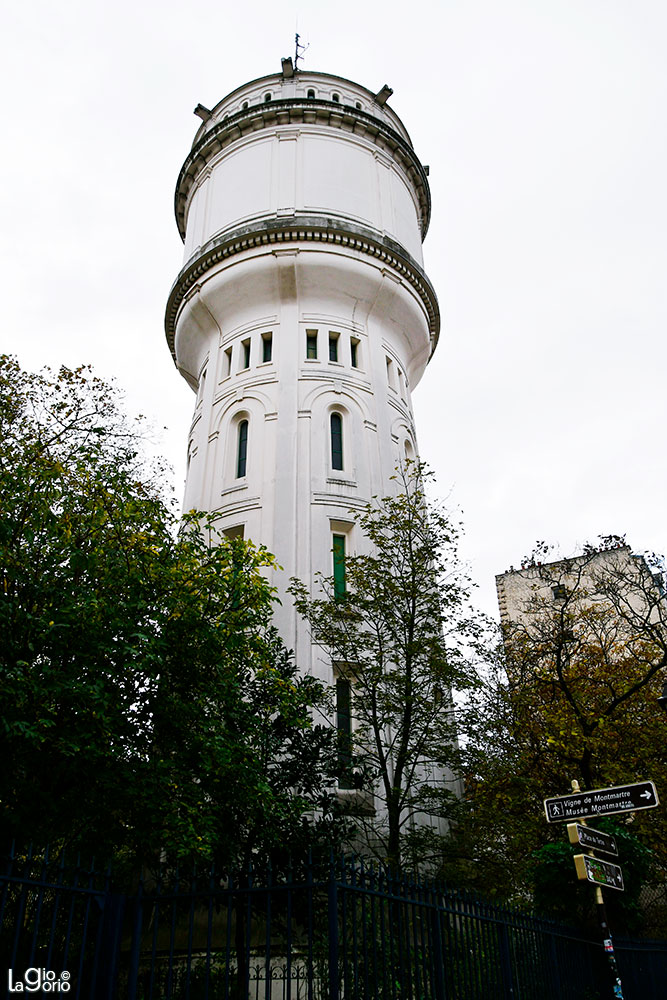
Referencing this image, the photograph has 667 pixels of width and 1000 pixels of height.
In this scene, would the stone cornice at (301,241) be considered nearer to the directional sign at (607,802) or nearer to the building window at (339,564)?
the building window at (339,564)

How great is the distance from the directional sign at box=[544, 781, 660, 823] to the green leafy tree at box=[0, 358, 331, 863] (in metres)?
4.70

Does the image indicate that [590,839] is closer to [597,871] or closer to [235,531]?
[597,871]

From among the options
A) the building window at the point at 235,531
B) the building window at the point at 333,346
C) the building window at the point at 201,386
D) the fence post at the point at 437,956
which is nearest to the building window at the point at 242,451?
the building window at the point at 235,531

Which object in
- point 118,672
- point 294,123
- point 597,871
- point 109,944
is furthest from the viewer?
point 294,123

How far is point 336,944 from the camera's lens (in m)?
6.31

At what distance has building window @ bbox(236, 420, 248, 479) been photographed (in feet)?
86.1

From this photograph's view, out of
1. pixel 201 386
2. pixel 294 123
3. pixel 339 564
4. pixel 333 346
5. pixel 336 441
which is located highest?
pixel 294 123

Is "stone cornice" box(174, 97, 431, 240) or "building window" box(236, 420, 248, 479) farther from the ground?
"stone cornice" box(174, 97, 431, 240)

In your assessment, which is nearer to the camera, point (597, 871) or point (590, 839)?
point (597, 871)

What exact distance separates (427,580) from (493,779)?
4288 millimetres

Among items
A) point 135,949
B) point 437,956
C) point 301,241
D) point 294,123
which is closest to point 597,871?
point 437,956

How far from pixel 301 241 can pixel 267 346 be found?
384 centimetres

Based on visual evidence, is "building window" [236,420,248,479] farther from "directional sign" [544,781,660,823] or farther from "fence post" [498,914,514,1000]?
"fence post" [498,914,514,1000]

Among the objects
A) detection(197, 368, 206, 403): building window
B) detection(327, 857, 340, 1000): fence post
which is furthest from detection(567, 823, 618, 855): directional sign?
detection(197, 368, 206, 403): building window
